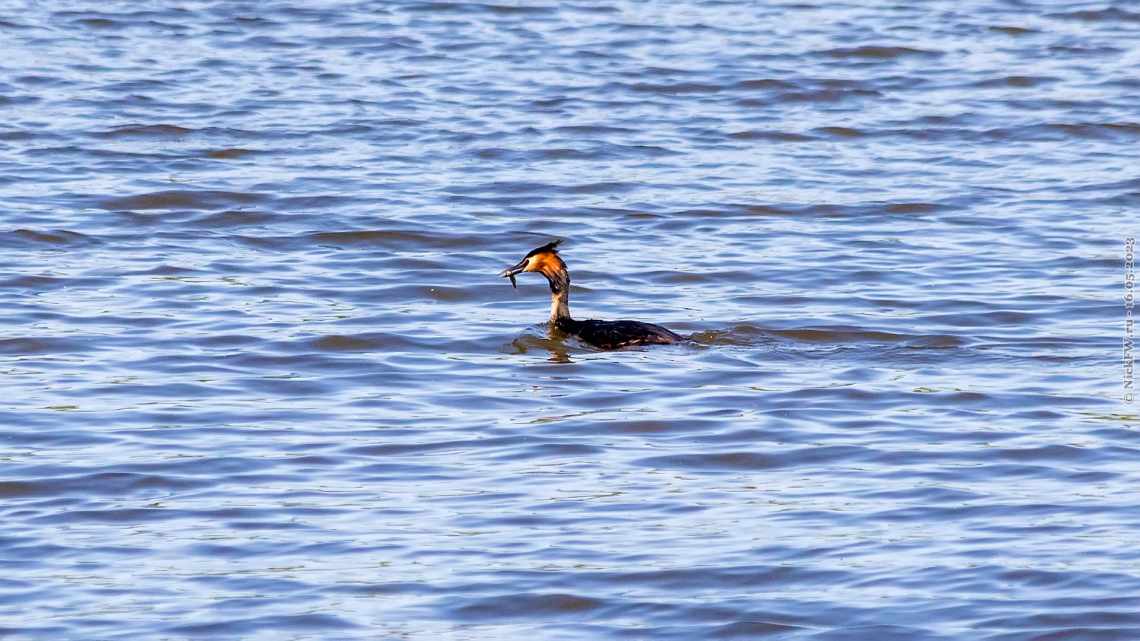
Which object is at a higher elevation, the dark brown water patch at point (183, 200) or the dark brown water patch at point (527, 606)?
the dark brown water patch at point (527, 606)

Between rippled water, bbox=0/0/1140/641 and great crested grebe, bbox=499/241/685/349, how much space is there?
0.45ft

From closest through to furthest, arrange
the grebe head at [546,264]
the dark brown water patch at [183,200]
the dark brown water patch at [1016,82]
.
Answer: the grebe head at [546,264] → the dark brown water patch at [183,200] → the dark brown water patch at [1016,82]

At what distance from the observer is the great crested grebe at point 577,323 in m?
11.8

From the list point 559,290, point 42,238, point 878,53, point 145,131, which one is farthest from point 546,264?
point 878,53

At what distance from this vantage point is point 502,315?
13.0 m

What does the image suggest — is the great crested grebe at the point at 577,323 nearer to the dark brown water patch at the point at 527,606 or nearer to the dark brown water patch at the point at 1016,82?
→ the dark brown water patch at the point at 527,606

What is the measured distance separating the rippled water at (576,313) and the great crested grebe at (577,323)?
0.45 feet

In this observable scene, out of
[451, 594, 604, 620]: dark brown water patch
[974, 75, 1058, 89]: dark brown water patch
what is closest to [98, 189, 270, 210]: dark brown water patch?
[974, 75, 1058, 89]: dark brown water patch

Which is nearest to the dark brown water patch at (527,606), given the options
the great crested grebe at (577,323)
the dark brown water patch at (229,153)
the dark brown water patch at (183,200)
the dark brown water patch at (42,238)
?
the great crested grebe at (577,323)

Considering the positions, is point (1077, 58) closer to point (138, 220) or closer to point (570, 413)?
point (138, 220)

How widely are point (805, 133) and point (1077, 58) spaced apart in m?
4.93

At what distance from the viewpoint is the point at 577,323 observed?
40.6 feet

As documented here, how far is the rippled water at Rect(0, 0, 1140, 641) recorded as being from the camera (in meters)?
7.42

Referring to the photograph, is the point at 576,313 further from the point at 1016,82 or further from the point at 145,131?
the point at 1016,82
